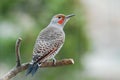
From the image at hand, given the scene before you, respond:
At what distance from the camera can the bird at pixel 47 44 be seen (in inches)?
115

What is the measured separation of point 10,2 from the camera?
8.64 m

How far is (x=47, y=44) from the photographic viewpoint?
9.91ft

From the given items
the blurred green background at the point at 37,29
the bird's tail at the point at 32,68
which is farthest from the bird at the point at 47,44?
the blurred green background at the point at 37,29

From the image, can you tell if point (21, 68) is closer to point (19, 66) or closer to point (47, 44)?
point (19, 66)

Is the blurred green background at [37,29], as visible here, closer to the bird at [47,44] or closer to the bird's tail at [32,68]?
the bird at [47,44]

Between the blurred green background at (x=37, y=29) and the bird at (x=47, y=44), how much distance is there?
15.7 ft

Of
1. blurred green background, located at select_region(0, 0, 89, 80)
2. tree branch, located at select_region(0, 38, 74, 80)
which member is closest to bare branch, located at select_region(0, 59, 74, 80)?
tree branch, located at select_region(0, 38, 74, 80)

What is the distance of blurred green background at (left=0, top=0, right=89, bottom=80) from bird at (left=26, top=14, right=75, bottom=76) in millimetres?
4792

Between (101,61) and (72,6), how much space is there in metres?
6.54

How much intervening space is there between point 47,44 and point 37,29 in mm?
5448

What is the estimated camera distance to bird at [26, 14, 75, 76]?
291cm

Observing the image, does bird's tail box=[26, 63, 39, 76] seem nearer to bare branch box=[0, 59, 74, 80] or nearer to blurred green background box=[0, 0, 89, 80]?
bare branch box=[0, 59, 74, 80]

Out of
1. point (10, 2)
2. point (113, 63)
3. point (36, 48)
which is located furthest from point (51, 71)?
point (113, 63)

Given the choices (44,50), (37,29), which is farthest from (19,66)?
(37,29)
